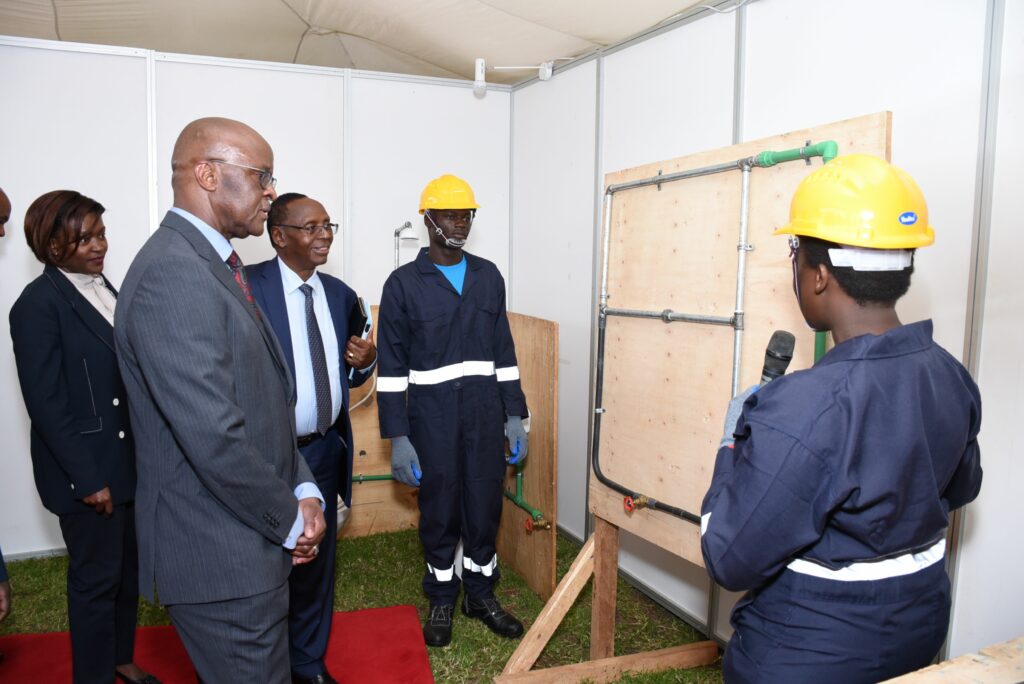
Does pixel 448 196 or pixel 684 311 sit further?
pixel 448 196

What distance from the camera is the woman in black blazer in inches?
83.9

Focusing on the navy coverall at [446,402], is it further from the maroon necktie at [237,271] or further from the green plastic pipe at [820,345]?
the green plastic pipe at [820,345]

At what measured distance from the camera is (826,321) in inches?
50.2

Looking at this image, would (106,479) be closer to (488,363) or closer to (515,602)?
(488,363)

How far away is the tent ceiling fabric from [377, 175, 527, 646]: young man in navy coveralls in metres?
0.87

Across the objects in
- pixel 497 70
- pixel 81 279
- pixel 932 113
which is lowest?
pixel 81 279

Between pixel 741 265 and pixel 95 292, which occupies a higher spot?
pixel 741 265

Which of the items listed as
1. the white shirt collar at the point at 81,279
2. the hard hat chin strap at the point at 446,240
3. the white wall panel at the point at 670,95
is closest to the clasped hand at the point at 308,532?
the white shirt collar at the point at 81,279

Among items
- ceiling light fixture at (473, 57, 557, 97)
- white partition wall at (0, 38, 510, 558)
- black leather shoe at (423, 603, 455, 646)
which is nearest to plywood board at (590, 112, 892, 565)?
black leather shoe at (423, 603, 455, 646)

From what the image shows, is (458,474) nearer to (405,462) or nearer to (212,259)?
(405,462)

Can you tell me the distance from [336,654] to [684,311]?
1.94 meters

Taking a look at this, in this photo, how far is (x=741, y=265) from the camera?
1962mm

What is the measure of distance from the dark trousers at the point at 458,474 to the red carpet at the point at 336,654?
0.24m

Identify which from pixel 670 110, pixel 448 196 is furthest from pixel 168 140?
pixel 670 110
